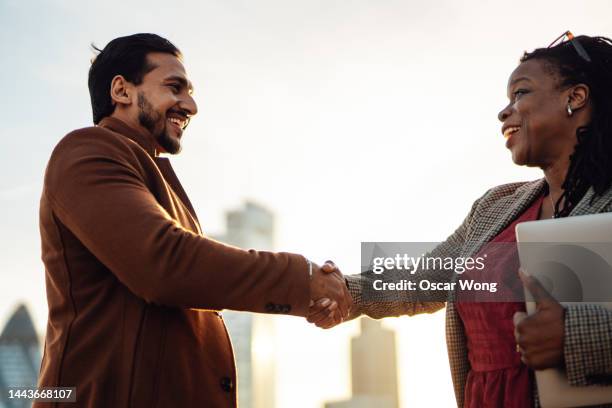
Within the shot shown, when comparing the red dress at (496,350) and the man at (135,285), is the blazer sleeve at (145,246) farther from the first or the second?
the red dress at (496,350)

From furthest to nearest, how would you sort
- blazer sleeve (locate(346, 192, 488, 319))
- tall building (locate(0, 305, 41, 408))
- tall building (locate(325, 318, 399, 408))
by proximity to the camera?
tall building (locate(325, 318, 399, 408)) → tall building (locate(0, 305, 41, 408)) → blazer sleeve (locate(346, 192, 488, 319))

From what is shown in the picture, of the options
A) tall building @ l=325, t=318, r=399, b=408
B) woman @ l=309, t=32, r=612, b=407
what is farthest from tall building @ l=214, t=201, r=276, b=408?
woman @ l=309, t=32, r=612, b=407

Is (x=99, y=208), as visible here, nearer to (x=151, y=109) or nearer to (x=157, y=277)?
(x=157, y=277)

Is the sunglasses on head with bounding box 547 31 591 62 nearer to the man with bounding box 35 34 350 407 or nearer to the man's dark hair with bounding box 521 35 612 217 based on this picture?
the man's dark hair with bounding box 521 35 612 217

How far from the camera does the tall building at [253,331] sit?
144 meters

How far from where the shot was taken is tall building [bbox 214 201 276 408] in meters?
144

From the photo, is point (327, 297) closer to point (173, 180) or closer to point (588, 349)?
point (173, 180)

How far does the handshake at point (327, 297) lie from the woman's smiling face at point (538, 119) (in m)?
1.01

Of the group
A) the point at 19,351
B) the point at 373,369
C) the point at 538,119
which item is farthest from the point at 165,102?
the point at 19,351

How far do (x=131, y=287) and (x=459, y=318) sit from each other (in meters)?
1.53

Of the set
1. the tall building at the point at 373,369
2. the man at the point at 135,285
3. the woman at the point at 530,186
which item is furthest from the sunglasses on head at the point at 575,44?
the tall building at the point at 373,369

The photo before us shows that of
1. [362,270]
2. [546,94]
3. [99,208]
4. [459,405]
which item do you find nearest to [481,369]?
[459,405]

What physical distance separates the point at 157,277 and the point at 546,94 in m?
1.94

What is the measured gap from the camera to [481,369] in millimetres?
3016
